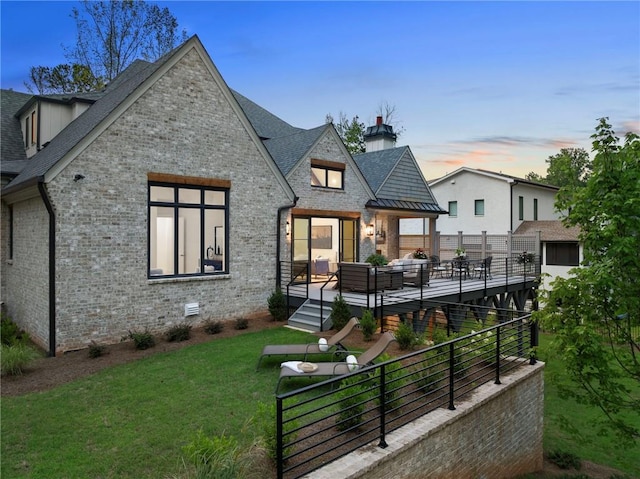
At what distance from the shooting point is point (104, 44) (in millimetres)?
23969

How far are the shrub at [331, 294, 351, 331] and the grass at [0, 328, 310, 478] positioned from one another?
2.61 m

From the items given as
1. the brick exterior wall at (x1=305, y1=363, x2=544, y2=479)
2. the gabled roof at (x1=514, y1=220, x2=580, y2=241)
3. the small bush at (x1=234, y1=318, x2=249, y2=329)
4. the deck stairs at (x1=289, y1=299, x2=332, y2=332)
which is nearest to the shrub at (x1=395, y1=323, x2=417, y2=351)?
the brick exterior wall at (x1=305, y1=363, x2=544, y2=479)

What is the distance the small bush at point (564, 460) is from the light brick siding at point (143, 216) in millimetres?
8666

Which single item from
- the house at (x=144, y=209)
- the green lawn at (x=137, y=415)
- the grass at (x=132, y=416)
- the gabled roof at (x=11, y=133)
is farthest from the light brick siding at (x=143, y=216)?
the gabled roof at (x=11, y=133)

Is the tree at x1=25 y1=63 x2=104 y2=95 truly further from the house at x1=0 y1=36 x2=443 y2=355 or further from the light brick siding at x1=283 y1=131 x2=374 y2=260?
the light brick siding at x1=283 y1=131 x2=374 y2=260

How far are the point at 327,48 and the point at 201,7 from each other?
19.6 feet

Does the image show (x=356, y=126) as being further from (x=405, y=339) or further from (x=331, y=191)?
(x=405, y=339)

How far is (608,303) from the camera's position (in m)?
6.00

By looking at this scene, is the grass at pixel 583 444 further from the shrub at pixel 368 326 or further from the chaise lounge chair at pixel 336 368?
the shrub at pixel 368 326

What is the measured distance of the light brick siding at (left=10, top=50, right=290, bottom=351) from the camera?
9844mm

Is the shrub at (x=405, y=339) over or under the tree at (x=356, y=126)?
under

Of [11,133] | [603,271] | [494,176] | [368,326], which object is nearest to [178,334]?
[368,326]

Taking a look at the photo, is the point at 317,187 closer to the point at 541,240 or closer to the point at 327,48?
the point at 327,48

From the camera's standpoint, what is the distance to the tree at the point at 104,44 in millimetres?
23594
